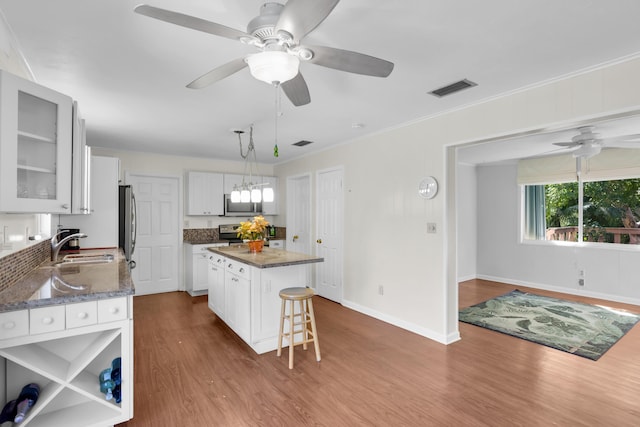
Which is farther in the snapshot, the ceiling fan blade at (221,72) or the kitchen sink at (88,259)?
the kitchen sink at (88,259)

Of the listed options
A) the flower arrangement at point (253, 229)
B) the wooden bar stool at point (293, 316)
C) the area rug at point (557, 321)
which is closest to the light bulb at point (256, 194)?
the flower arrangement at point (253, 229)

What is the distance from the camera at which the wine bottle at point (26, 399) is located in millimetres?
1679

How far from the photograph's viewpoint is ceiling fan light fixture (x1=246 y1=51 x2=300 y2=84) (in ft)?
4.77

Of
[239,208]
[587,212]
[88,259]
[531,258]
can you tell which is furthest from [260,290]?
[587,212]

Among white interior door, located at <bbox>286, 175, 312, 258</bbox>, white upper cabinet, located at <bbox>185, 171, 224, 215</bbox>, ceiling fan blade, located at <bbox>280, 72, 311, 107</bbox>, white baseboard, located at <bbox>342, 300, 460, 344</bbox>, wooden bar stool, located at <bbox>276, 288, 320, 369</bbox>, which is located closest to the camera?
ceiling fan blade, located at <bbox>280, 72, 311, 107</bbox>

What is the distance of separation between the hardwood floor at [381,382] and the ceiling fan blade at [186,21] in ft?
7.37

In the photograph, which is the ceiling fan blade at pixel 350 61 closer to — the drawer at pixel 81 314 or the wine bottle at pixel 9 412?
the drawer at pixel 81 314

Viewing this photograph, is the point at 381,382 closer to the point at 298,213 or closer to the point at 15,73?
the point at 15,73

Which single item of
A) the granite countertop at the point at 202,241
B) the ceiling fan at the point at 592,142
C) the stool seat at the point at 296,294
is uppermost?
the ceiling fan at the point at 592,142

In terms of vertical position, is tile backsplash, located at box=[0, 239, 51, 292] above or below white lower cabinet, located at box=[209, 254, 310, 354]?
above

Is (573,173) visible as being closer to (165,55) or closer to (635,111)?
(635,111)

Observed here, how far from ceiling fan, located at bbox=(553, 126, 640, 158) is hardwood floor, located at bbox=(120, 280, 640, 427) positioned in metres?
2.27

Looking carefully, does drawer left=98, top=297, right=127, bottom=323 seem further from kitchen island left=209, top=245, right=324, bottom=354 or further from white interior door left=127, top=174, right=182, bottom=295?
white interior door left=127, top=174, right=182, bottom=295

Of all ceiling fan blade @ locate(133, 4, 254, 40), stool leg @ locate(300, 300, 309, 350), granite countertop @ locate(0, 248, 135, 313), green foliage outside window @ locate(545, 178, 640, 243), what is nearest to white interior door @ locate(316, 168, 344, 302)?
stool leg @ locate(300, 300, 309, 350)
